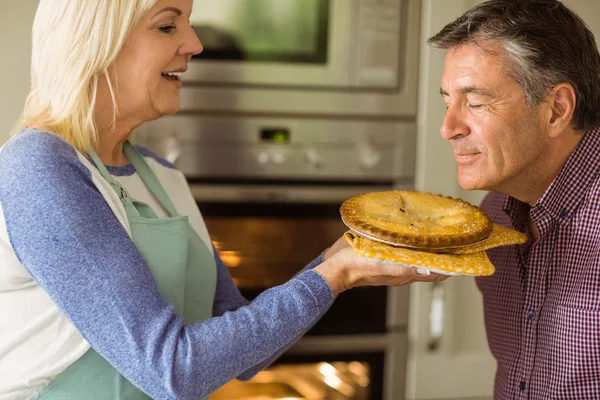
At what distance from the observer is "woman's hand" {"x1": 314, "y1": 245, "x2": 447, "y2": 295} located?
1187 mm

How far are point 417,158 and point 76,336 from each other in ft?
4.18

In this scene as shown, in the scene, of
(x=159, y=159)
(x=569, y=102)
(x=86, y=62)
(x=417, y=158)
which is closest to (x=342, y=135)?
(x=417, y=158)

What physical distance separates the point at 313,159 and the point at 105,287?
1110mm

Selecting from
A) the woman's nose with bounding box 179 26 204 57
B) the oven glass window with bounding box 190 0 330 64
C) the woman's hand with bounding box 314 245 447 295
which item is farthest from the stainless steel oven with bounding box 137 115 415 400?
the woman's hand with bounding box 314 245 447 295

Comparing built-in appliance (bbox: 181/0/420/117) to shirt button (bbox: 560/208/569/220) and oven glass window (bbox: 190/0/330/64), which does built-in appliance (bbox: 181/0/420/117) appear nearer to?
oven glass window (bbox: 190/0/330/64)

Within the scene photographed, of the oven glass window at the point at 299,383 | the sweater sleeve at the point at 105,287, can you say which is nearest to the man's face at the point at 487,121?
the sweater sleeve at the point at 105,287

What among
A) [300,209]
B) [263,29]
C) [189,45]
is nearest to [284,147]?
[300,209]

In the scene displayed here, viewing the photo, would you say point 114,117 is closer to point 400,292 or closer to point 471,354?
A: point 400,292

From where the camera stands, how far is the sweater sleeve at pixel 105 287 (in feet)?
3.58

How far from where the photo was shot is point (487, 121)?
51.7 inches

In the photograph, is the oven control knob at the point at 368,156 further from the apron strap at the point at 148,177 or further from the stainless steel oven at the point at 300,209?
the apron strap at the point at 148,177

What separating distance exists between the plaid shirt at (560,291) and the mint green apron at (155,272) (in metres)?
0.61

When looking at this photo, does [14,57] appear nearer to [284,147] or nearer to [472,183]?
[284,147]

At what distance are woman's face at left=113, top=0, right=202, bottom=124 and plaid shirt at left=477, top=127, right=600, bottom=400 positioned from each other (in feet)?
2.29
